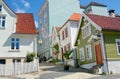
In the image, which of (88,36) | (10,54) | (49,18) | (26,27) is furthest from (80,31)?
(49,18)

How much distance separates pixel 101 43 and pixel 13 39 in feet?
38.0

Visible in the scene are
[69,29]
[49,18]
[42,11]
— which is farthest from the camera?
[42,11]

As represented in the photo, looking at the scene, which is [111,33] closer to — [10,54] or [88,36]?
[88,36]

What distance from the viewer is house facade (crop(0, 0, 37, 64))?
2638cm

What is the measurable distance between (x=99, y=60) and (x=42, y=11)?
33586mm

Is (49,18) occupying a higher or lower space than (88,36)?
higher

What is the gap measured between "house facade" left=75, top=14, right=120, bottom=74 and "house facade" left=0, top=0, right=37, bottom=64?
681 cm

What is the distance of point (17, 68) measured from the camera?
901 inches

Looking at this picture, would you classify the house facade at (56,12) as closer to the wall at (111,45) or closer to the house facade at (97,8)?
the house facade at (97,8)

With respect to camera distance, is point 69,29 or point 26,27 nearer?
point 26,27

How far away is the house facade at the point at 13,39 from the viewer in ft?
86.5

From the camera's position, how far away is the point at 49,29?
155 feet

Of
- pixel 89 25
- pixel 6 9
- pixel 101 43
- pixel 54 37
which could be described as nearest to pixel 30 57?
pixel 6 9

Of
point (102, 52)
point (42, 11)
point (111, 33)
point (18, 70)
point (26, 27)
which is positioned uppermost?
point (42, 11)
